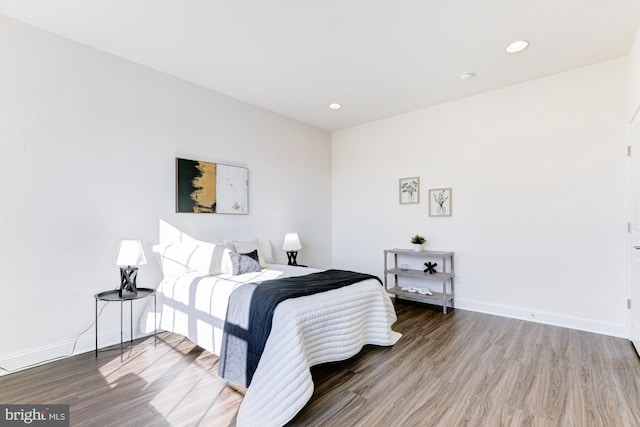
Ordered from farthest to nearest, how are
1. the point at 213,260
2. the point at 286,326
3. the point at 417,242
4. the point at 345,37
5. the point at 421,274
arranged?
the point at 417,242
the point at 421,274
the point at 213,260
the point at 345,37
the point at 286,326

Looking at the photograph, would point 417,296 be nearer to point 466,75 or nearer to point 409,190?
point 409,190

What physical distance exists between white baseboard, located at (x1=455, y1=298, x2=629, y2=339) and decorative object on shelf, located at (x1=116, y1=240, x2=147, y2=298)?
3.79 m

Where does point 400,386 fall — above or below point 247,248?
below

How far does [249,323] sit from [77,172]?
6.92 ft

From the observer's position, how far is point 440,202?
421cm

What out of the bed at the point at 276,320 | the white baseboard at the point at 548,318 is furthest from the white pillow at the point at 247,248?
the white baseboard at the point at 548,318

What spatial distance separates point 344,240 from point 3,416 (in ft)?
14.0

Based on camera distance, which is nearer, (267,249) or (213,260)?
(213,260)

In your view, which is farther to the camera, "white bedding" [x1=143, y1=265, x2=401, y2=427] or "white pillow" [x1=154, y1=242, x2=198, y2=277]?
"white pillow" [x1=154, y1=242, x2=198, y2=277]

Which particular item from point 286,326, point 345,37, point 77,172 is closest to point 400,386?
point 286,326

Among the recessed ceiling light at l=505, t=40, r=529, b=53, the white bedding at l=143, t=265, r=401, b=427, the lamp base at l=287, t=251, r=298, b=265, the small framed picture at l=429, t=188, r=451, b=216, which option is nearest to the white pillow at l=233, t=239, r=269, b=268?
the white bedding at l=143, t=265, r=401, b=427

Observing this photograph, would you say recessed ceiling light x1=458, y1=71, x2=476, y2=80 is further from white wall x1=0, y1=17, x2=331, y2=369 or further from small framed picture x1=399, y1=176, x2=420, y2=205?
white wall x1=0, y1=17, x2=331, y2=369

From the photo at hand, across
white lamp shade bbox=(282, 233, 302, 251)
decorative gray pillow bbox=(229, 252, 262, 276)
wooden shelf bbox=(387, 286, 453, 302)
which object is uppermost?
white lamp shade bbox=(282, 233, 302, 251)

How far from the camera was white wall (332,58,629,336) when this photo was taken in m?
3.10
